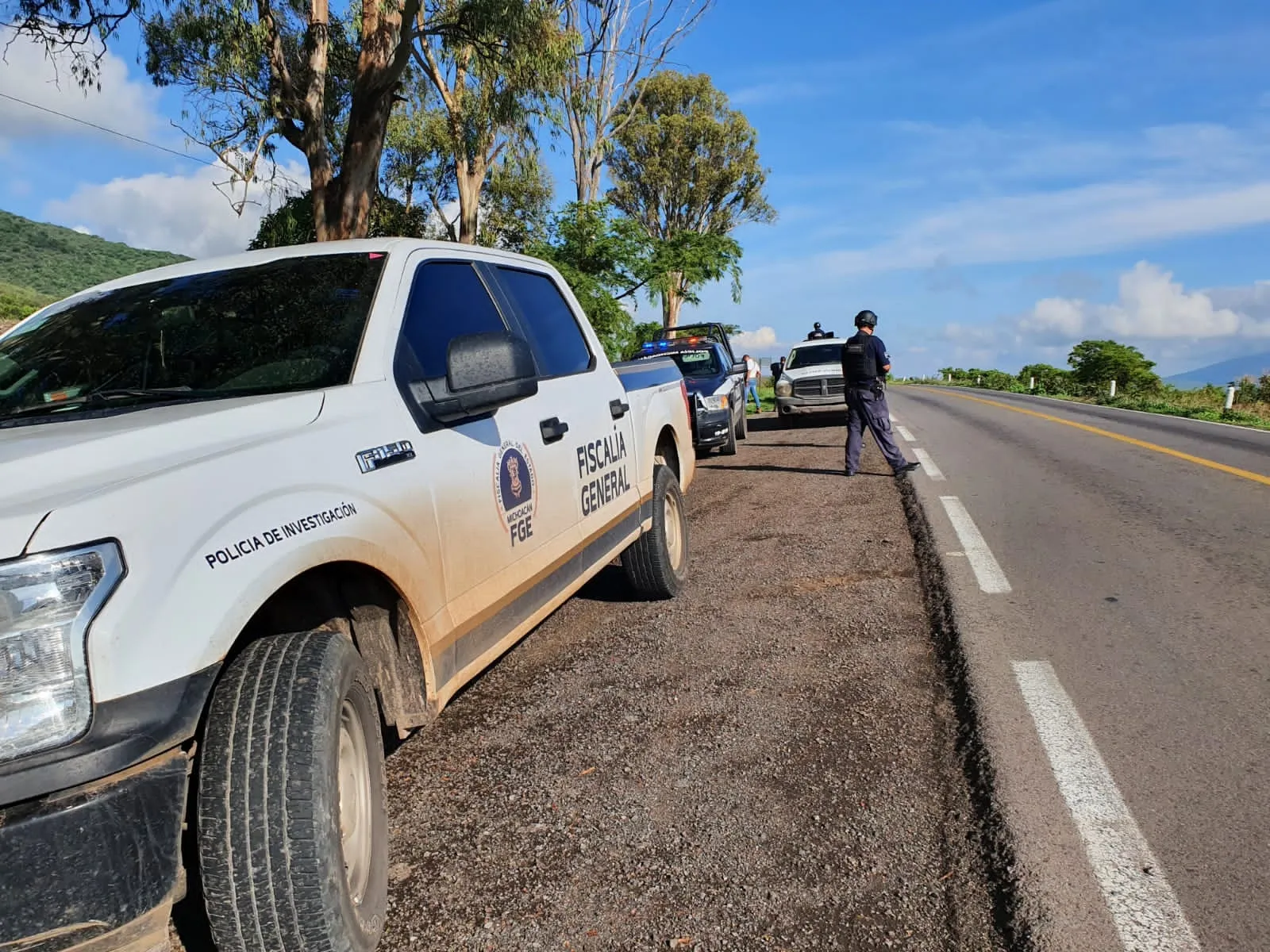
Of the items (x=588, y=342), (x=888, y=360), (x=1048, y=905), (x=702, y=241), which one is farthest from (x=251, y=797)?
(x=702, y=241)

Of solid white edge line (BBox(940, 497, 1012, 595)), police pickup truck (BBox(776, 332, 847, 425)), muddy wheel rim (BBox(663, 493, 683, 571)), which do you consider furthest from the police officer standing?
police pickup truck (BBox(776, 332, 847, 425))

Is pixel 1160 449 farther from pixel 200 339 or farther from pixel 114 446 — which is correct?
pixel 114 446

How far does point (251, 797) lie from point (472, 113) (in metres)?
18.5

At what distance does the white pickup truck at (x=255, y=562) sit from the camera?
1.74 meters

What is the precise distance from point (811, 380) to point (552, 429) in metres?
14.3

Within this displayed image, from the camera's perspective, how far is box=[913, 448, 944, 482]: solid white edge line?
10794mm

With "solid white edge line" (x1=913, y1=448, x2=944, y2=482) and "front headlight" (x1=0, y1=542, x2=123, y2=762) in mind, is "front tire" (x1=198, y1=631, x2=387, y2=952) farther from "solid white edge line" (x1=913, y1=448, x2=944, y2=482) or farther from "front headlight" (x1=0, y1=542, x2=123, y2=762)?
"solid white edge line" (x1=913, y1=448, x2=944, y2=482)

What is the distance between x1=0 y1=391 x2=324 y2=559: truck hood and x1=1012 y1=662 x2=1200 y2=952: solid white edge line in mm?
2540

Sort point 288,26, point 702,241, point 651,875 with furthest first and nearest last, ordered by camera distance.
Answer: point 702,241
point 288,26
point 651,875

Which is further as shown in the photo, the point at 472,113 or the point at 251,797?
the point at 472,113

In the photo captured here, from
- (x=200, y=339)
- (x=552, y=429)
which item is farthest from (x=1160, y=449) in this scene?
(x=200, y=339)

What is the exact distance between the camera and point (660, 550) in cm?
550

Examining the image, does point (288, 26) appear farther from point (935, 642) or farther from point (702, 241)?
point (935, 642)

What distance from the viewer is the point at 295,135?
601 inches
